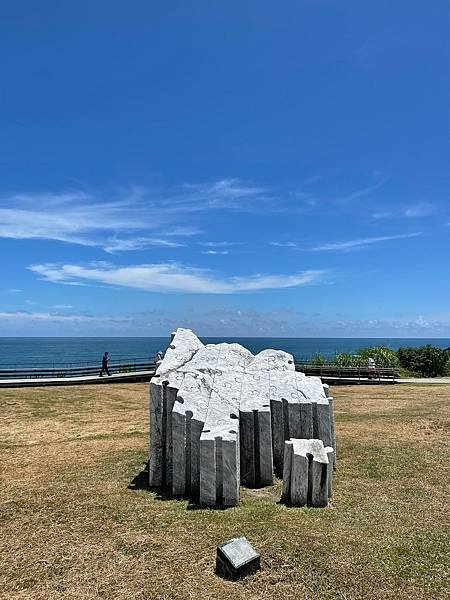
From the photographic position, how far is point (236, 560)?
15.5ft

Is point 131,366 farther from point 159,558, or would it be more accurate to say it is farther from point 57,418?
point 159,558

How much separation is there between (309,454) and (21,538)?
3.94 m

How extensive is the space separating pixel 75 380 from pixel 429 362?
26244mm

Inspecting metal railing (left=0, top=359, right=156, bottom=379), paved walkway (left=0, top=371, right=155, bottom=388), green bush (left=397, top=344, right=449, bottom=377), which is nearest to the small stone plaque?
paved walkway (left=0, top=371, right=155, bottom=388)

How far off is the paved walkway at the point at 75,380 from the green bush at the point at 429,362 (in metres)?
20.8

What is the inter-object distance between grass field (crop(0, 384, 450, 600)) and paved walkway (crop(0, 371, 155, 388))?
15669 mm

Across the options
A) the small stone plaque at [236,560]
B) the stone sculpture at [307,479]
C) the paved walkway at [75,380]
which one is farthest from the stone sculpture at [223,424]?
the paved walkway at [75,380]

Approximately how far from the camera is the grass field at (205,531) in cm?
463

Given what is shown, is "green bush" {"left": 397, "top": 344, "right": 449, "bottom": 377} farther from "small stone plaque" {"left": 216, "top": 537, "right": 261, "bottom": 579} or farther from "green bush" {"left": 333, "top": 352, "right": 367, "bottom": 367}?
"small stone plaque" {"left": 216, "top": 537, "right": 261, "bottom": 579}

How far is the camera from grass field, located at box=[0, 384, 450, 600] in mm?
4633

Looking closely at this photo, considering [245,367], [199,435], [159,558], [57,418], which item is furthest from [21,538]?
[57,418]

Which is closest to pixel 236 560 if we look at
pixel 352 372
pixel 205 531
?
pixel 205 531

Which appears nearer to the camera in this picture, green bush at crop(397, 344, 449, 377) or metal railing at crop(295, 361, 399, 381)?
metal railing at crop(295, 361, 399, 381)

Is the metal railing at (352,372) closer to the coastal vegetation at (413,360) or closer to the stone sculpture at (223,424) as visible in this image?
the coastal vegetation at (413,360)
